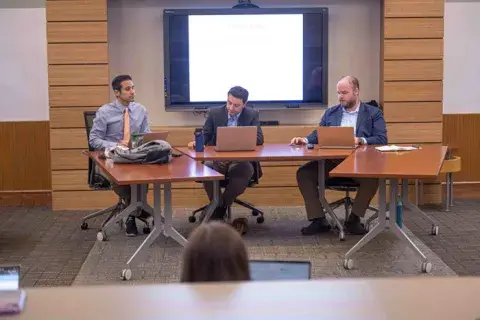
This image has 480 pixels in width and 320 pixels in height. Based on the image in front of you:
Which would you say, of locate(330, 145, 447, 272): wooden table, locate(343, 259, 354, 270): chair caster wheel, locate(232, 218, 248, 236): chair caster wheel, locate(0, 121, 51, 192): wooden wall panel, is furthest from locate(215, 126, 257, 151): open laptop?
locate(0, 121, 51, 192): wooden wall panel

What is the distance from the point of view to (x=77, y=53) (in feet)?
23.0

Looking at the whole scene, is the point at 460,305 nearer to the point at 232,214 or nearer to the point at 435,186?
the point at 232,214

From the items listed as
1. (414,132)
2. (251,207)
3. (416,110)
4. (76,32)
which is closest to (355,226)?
(251,207)

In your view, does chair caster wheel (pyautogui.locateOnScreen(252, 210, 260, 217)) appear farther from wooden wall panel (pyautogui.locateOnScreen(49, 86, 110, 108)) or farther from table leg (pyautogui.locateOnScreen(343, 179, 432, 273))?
wooden wall panel (pyautogui.locateOnScreen(49, 86, 110, 108))

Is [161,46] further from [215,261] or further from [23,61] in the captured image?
[215,261]

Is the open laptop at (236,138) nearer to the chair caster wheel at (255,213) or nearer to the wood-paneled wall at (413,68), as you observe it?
the chair caster wheel at (255,213)

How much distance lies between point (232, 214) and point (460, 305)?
19.2 feet

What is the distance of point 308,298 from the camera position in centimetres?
101

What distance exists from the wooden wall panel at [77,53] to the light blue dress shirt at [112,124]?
3.64 ft

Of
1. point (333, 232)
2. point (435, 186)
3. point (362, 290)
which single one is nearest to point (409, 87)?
point (435, 186)

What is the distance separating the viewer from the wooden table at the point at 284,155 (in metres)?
5.38

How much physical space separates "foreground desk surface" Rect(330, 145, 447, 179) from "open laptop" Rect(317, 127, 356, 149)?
0.10 meters

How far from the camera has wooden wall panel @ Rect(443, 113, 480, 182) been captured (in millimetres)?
7582

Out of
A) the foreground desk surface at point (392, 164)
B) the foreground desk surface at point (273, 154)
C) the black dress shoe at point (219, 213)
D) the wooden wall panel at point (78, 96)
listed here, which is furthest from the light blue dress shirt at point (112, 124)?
the foreground desk surface at point (392, 164)
